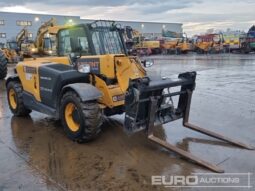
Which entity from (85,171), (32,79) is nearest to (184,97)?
(85,171)

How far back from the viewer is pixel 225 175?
14.4 ft

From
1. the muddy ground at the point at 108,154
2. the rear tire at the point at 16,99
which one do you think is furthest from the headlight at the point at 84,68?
the rear tire at the point at 16,99

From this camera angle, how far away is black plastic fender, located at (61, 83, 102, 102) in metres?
5.38

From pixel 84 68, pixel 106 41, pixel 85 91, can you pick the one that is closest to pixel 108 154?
pixel 85 91

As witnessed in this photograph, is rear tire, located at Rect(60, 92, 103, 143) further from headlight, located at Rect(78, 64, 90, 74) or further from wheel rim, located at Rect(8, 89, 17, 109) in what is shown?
wheel rim, located at Rect(8, 89, 17, 109)

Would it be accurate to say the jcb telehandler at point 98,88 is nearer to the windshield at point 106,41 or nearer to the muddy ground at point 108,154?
the windshield at point 106,41

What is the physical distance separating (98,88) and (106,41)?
111 cm

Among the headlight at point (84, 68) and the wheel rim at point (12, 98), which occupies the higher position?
the headlight at point (84, 68)

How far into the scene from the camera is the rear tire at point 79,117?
5414mm

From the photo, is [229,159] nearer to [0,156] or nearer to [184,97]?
[184,97]

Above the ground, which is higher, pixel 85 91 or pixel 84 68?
pixel 84 68

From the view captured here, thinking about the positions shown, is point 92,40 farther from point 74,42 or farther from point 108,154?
point 108,154

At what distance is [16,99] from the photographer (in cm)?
755

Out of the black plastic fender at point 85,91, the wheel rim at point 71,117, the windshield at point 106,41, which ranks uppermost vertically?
the windshield at point 106,41
